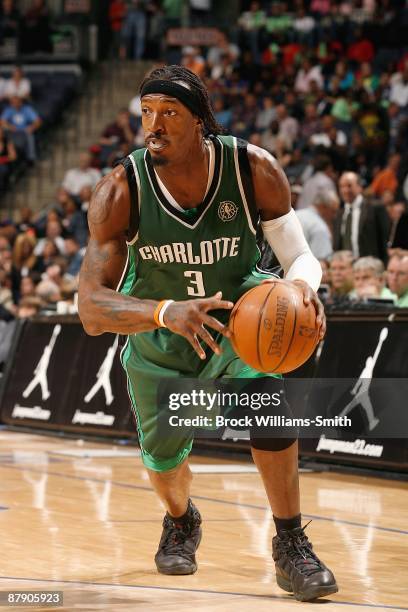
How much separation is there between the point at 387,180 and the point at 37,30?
36.6ft

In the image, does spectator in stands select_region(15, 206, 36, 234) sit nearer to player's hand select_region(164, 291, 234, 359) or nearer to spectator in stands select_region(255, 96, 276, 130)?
spectator in stands select_region(255, 96, 276, 130)

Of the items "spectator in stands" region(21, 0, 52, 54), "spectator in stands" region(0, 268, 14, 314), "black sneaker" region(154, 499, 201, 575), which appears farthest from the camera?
"spectator in stands" region(21, 0, 52, 54)

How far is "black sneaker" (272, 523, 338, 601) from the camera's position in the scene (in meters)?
4.21

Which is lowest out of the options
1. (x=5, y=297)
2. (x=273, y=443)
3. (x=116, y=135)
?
(x=5, y=297)

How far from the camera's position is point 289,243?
452 cm

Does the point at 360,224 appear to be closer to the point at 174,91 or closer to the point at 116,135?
the point at 174,91

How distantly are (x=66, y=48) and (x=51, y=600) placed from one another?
20.6 meters

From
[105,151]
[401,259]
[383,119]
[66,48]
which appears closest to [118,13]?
[66,48]

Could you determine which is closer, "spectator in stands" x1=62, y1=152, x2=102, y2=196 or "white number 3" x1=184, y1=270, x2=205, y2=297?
"white number 3" x1=184, y1=270, x2=205, y2=297

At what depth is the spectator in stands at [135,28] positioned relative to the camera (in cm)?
2289

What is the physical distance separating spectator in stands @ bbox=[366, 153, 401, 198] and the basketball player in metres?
9.99

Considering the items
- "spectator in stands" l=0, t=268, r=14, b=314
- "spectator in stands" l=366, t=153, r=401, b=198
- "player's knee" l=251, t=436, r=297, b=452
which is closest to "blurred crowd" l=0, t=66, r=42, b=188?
"spectator in stands" l=0, t=268, r=14, b=314

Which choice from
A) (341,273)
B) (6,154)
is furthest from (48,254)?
(341,273)

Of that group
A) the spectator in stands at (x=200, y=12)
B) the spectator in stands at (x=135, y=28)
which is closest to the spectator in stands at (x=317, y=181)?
the spectator in stands at (x=200, y=12)
